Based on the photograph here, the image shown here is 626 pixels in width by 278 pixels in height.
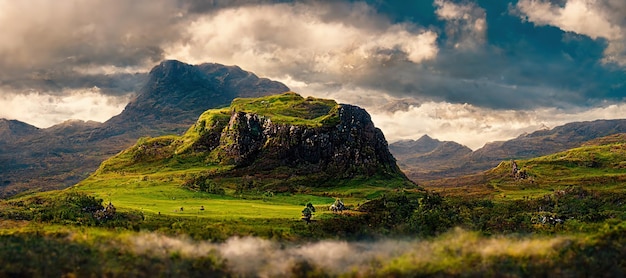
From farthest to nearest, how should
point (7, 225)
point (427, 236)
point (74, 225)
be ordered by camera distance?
point (7, 225) < point (74, 225) < point (427, 236)

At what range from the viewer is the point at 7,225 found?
422 feet

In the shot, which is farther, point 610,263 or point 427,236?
point 427,236

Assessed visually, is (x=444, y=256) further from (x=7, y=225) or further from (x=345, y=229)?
(x=7, y=225)

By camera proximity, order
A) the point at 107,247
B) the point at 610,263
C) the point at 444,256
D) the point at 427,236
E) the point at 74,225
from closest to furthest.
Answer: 1. the point at 610,263
2. the point at 444,256
3. the point at 107,247
4. the point at 427,236
5. the point at 74,225

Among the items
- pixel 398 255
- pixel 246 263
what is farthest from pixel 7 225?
pixel 398 255

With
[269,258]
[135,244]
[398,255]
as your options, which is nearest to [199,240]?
[135,244]

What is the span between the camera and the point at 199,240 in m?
93.9

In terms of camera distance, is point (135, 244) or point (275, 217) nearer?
point (135, 244)

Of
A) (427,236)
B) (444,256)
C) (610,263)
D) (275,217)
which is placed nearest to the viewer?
(610,263)

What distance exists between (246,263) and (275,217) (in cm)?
9127

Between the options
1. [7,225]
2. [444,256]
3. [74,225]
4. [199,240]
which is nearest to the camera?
[444,256]

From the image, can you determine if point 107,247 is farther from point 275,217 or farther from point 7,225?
point 275,217

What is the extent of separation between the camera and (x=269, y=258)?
79.5 metres

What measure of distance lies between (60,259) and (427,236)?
72.6 metres
